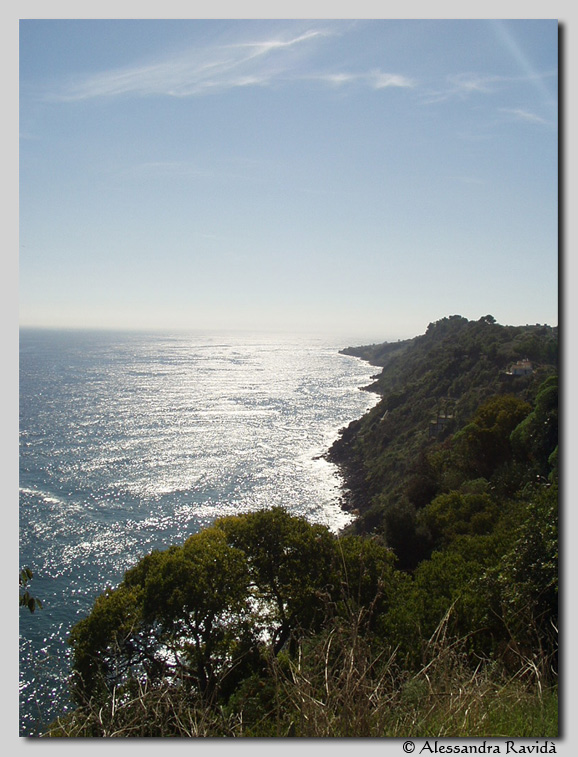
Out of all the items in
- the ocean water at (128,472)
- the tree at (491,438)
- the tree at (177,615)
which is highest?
the tree at (491,438)

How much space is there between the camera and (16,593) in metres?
4.52

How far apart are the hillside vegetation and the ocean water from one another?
1.08 m

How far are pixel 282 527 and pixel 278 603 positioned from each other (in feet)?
4.31

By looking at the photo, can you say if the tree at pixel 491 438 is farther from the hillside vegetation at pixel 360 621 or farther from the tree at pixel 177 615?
the tree at pixel 177 615

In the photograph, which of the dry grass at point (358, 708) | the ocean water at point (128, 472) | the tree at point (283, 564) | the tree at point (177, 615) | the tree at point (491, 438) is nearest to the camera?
the dry grass at point (358, 708)

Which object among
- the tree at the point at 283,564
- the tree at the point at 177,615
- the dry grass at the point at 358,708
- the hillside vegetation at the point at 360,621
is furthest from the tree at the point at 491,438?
the dry grass at the point at 358,708

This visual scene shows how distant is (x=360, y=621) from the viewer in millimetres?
4094

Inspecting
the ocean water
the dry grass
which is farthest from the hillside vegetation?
the ocean water

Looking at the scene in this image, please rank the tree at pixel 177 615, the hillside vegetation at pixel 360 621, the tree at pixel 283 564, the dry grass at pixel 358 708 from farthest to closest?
the tree at pixel 283 564, the tree at pixel 177 615, the hillside vegetation at pixel 360 621, the dry grass at pixel 358 708

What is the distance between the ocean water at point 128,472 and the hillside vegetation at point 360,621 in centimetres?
108

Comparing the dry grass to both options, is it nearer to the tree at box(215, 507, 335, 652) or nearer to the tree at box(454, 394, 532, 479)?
the tree at box(215, 507, 335, 652)

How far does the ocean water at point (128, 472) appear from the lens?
14.8 m

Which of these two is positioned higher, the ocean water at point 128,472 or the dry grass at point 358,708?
the dry grass at point 358,708

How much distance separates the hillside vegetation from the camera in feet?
11.3
